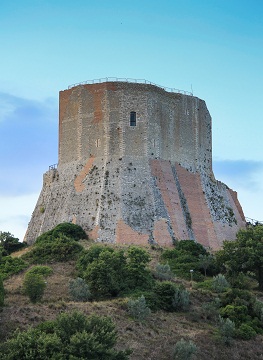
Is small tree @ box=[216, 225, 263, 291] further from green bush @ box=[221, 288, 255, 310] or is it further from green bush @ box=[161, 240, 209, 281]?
green bush @ box=[221, 288, 255, 310]

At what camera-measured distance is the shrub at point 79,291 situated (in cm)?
4556

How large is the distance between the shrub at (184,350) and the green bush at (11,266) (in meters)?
16.6

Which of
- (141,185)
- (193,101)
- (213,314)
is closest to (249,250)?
(213,314)

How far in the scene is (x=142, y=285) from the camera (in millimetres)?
48750

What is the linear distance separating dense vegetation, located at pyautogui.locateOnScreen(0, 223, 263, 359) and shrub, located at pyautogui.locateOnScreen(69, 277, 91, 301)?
0.05m

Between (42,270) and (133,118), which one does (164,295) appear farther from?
(133,118)

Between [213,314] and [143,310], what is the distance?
521 cm

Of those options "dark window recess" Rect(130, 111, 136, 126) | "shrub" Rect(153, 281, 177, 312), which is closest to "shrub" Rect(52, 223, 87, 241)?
"dark window recess" Rect(130, 111, 136, 126)

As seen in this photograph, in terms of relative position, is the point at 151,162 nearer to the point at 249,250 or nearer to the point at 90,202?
the point at 90,202

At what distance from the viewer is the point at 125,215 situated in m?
60.6

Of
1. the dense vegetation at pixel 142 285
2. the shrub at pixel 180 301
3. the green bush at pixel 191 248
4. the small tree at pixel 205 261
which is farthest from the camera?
the green bush at pixel 191 248

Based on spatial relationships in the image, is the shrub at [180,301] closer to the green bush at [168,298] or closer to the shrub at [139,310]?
the green bush at [168,298]

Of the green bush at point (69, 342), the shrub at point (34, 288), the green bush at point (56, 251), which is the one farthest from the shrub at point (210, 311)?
the green bush at point (69, 342)

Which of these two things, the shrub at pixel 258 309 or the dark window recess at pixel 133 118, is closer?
the shrub at pixel 258 309
